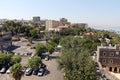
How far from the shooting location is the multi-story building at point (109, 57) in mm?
55531

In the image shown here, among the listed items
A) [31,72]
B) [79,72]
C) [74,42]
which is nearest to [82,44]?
[74,42]

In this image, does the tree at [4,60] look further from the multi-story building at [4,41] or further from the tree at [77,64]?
the multi-story building at [4,41]

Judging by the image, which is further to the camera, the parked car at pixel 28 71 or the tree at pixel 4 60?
the tree at pixel 4 60

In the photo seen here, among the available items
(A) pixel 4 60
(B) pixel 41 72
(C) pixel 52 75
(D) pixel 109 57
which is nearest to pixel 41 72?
(B) pixel 41 72

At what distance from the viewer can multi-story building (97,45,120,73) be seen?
55531mm

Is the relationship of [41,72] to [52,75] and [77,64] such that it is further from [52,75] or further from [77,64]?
[77,64]

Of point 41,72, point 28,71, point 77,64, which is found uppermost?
point 77,64

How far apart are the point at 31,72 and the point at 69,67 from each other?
688 centimetres

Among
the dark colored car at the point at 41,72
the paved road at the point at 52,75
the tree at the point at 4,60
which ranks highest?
the tree at the point at 4,60

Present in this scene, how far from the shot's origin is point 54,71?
152 ft

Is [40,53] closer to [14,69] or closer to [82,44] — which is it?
[82,44]

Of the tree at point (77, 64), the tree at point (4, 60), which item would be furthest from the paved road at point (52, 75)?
the tree at point (4, 60)

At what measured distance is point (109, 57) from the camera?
56.0 m

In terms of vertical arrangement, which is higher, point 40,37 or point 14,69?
point 14,69
